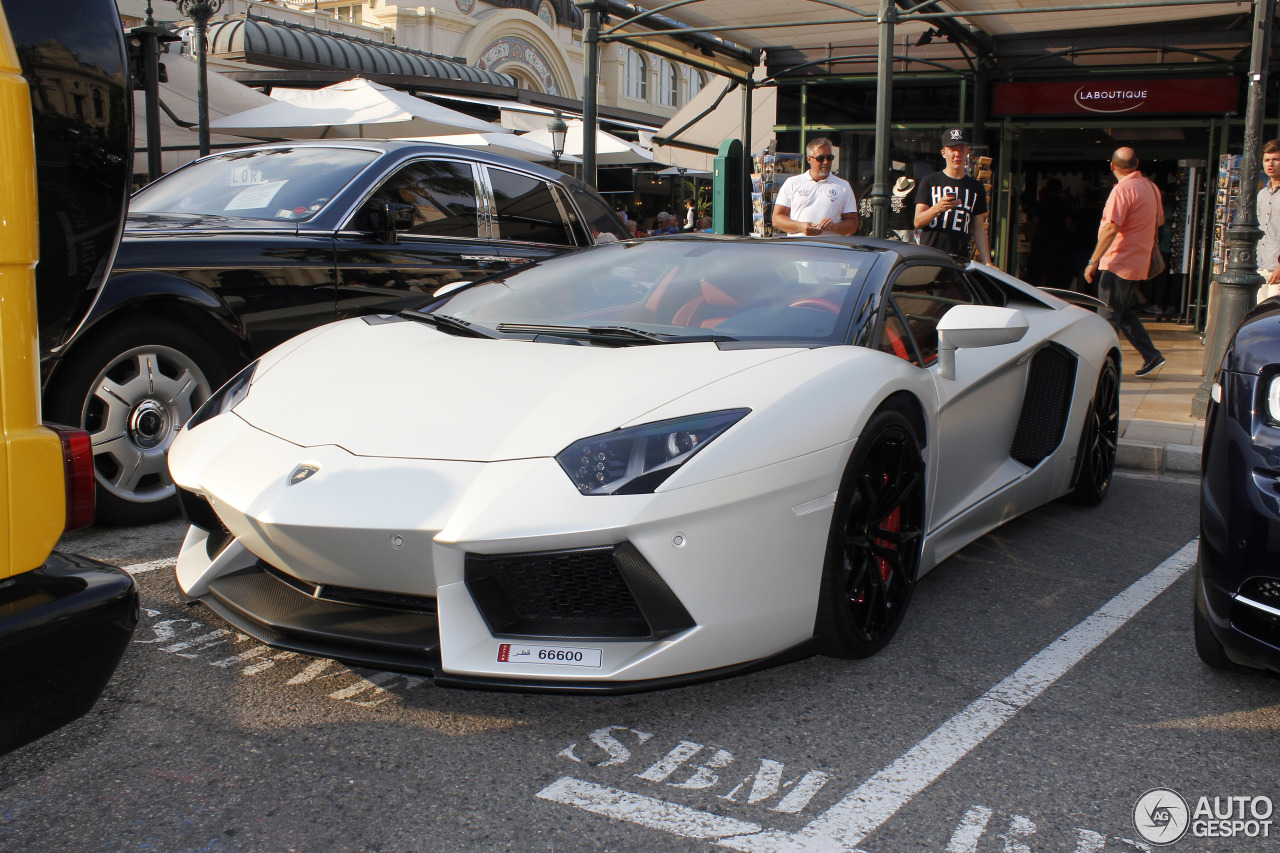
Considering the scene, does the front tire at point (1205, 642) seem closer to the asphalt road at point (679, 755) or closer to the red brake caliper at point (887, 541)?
the asphalt road at point (679, 755)

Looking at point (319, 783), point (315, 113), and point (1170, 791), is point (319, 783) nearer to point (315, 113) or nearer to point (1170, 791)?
point (1170, 791)

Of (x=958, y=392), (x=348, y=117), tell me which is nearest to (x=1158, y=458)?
(x=958, y=392)

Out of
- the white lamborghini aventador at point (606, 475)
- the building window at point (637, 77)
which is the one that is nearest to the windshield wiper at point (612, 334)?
the white lamborghini aventador at point (606, 475)

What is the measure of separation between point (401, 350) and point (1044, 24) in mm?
9723

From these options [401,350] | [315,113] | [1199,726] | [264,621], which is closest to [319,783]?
[264,621]

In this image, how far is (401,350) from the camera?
3416mm

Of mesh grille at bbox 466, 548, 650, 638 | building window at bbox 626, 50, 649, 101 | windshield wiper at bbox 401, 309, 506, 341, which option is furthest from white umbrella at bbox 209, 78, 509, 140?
building window at bbox 626, 50, 649, 101

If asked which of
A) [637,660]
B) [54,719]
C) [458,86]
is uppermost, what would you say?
[458,86]

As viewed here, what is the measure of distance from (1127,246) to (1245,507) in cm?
686

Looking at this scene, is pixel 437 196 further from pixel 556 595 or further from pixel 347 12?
pixel 347 12

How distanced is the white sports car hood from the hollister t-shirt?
19.3 ft

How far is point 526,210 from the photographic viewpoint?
19.8ft

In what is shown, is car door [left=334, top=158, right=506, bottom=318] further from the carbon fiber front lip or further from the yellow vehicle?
the yellow vehicle

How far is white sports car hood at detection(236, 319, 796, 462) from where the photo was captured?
276 centimetres
